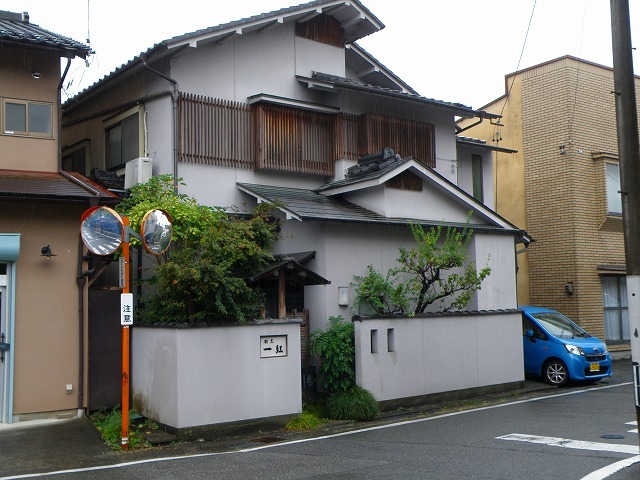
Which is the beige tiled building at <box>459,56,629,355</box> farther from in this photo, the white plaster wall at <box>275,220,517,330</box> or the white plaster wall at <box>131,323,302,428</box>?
the white plaster wall at <box>131,323,302,428</box>

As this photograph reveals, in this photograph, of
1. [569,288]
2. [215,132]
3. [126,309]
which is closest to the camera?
[126,309]

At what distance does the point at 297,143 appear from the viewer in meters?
17.9

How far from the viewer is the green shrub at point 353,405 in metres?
13.7

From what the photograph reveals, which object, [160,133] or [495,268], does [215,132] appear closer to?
[160,133]

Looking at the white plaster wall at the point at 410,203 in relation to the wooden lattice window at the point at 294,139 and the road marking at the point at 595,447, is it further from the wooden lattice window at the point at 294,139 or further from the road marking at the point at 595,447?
the road marking at the point at 595,447

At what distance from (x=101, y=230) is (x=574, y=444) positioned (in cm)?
766

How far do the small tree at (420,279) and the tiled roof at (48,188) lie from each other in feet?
18.7

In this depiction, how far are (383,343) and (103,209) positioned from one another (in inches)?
253

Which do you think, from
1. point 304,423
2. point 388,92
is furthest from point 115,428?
point 388,92

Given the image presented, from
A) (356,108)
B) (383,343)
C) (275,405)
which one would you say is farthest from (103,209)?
(356,108)

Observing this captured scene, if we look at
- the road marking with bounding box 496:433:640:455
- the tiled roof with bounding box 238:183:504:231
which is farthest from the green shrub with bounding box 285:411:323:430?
the tiled roof with bounding box 238:183:504:231

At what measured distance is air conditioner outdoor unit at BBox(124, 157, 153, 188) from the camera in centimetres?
1555

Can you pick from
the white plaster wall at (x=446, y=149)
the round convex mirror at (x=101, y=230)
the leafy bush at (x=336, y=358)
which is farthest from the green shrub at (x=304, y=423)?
the white plaster wall at (x=446, y=149)

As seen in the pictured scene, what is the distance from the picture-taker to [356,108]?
19.1 meters
